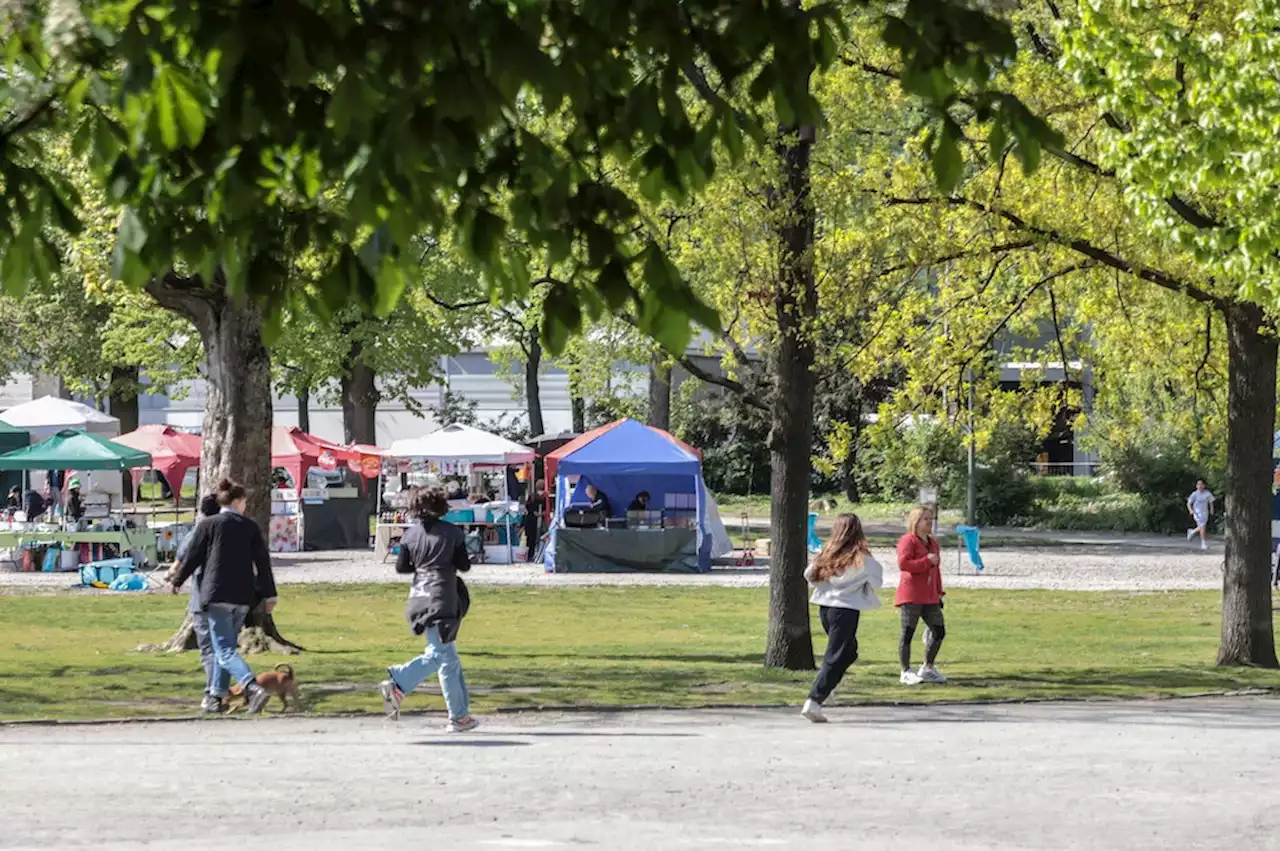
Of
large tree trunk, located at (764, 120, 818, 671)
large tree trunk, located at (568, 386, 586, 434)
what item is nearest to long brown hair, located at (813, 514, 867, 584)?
large tree trunk, located at (764, 120, 818, 671)

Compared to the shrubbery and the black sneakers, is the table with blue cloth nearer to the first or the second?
the shrubbery

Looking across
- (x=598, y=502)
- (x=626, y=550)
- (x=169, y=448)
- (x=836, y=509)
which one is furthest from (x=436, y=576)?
(x=836, y=509)

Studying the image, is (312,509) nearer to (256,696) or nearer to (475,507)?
(475,507)

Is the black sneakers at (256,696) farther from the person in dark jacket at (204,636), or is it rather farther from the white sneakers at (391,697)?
the white sneakers at (391,697)

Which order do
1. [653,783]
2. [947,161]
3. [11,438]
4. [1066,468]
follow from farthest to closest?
1. [1066,468]
2. [11,438]
3. [653,783]
4. [947,161]

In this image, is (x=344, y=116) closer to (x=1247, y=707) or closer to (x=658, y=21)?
(x=658, y=21)

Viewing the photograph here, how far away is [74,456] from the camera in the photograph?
3416cm

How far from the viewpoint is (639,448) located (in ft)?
117

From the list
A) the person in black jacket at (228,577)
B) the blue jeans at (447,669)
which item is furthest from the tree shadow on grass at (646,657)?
the blue jeans at (447,669)

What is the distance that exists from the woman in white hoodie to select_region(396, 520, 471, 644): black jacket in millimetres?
2705

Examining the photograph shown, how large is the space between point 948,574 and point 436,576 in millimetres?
23114

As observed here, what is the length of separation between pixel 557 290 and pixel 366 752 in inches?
276

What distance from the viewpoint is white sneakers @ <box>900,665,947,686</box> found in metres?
17.5

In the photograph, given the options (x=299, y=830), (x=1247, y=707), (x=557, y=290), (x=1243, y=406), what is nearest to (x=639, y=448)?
(x=1243, y=406)
